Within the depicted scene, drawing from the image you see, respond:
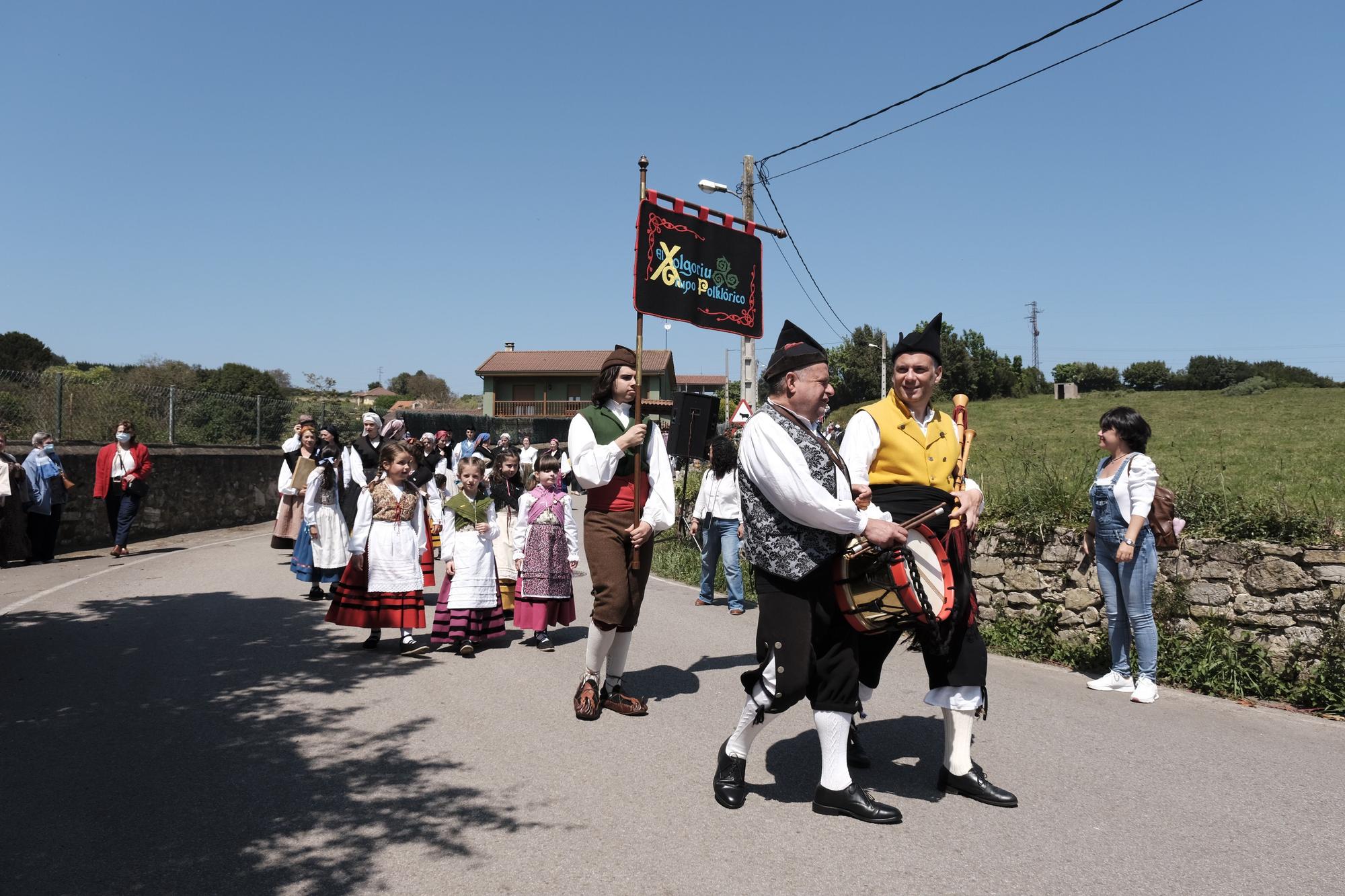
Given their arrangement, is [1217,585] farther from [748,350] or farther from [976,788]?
[748,350]

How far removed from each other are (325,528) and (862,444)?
22.3 feet

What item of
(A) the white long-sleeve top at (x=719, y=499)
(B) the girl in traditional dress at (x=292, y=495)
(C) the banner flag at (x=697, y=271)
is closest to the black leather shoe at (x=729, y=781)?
(C) the banner flag at (x=697, y=271)

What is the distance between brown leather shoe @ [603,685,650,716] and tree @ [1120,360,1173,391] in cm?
9034

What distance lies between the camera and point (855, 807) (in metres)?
3.85

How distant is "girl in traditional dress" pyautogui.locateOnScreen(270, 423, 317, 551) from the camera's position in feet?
33.5

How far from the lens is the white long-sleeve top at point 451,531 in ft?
24.8

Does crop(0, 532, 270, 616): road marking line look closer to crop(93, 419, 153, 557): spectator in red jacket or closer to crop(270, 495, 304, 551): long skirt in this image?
crop(93, 419, 153, 557): spectator in red jacket

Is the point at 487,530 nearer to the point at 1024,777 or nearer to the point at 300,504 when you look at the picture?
the point at 300,504

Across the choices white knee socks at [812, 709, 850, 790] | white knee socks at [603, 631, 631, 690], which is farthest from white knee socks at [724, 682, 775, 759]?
white knee socks at [603, 631, 631, 690]

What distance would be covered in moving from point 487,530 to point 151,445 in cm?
1240

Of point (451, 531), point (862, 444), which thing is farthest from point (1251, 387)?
point (862, 444)

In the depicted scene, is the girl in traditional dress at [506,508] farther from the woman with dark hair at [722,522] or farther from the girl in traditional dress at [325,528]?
the woman with dark hair at [722,522]

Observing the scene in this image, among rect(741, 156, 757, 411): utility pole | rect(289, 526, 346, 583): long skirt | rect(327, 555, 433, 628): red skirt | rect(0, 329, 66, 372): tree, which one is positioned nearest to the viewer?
rect(327, 555, 433, 628): red skirt

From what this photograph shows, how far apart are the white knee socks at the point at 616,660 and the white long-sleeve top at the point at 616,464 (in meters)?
0.71
